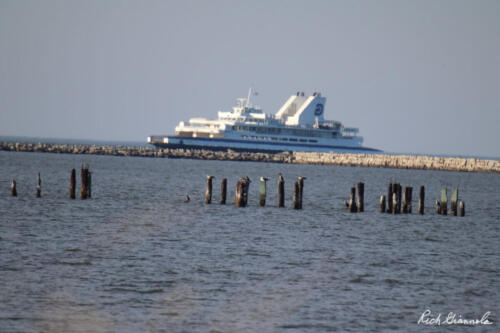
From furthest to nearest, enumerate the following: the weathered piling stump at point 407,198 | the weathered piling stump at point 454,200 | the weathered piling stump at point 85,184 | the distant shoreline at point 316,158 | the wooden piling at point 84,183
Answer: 1. the distant shoreline at point 316,158
2. the weathered piling stump at point 85,184
3. the wooden piling at point 84,183
4. the weathered piling stump at point 454,200
5. the weathered piling stump at point 407,198

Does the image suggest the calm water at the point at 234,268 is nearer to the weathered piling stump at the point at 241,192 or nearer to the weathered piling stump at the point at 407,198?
the weathered piling stump at the point at 241,192

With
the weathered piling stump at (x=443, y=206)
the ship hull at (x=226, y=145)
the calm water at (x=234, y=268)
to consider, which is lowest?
the calm water at (x=234, y=268)

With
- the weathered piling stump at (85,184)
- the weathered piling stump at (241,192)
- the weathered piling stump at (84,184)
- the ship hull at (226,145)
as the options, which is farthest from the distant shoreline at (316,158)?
the weathered piling stump at (84,184)

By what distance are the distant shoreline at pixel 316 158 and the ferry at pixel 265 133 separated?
7.00 feet

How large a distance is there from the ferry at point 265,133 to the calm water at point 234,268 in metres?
82.0

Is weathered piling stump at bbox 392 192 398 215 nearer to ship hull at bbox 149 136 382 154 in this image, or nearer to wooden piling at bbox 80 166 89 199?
wooden piling at bbox 80 166 89 199

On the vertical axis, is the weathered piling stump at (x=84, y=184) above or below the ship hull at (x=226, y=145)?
below

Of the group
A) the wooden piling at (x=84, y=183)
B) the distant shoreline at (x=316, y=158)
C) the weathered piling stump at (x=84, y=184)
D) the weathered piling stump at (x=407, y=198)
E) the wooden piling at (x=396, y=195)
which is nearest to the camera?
the weathered piling stump at (x=407, y=198)

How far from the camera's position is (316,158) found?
117188mm

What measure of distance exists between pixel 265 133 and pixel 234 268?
4178 inches

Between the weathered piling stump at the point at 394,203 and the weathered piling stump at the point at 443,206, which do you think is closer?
the weathered piling stump at the point at 394,203

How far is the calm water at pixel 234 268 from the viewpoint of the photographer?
54.2 ft

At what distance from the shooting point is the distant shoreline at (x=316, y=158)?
351 feet

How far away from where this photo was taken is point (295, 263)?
23.2 meters
